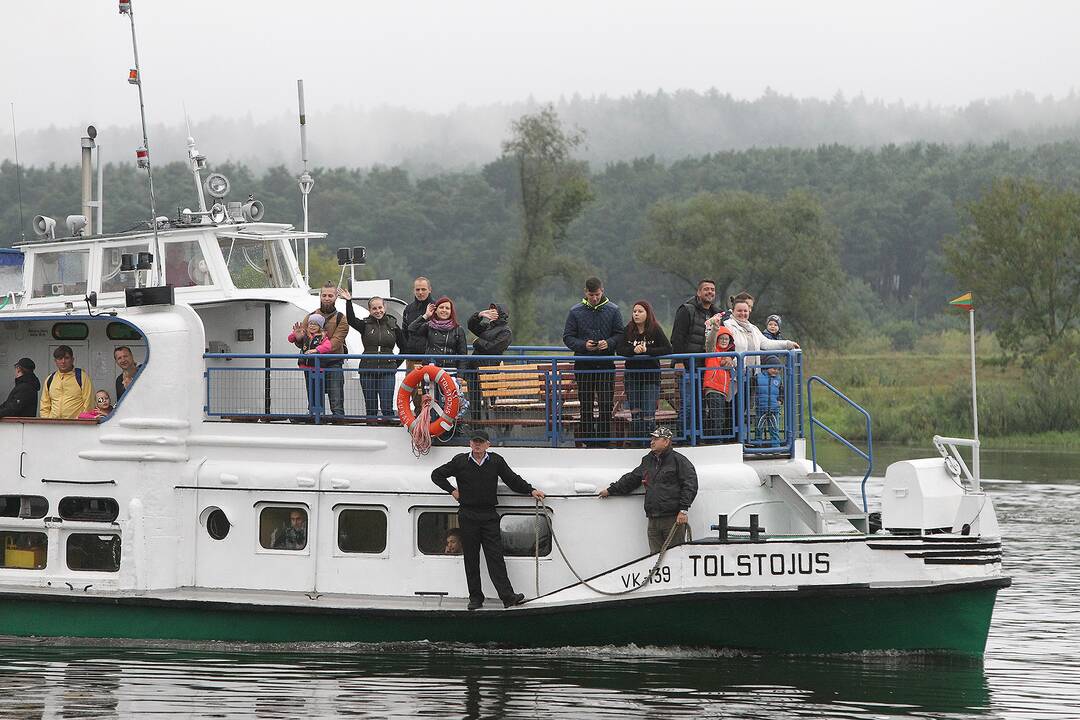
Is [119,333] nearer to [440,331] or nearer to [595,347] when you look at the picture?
[440,331]

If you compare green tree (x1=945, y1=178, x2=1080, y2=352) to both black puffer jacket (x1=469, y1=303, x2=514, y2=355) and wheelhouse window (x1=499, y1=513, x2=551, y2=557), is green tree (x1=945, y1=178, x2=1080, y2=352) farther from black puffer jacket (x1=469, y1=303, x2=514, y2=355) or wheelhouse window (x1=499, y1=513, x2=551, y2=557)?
wheelhouse window (x1=499, y1=513, x2=551, y2=557)

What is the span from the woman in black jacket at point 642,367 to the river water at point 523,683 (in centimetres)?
212

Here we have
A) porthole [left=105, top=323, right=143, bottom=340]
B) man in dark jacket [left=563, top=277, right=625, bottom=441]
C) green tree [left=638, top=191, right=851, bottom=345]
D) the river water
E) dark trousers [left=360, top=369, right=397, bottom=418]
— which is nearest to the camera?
the river water

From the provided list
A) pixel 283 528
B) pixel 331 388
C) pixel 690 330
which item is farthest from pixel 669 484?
pixel 283 528

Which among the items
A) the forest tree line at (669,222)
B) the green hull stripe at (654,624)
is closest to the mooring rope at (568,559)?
the green hull stripe at (654,624)

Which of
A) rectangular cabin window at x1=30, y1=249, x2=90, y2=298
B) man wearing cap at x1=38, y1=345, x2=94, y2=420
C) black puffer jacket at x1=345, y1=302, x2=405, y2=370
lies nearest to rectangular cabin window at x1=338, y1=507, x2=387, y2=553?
black puffer jacket at x1=345, y1=302, x2=405, y2=370

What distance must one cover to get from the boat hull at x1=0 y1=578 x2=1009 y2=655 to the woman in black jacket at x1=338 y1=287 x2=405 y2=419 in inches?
80.7

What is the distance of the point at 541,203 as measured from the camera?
196ft

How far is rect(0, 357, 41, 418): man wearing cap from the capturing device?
14805 mm

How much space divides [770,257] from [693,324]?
4867 centimetres

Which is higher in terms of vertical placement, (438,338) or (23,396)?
(438,338)

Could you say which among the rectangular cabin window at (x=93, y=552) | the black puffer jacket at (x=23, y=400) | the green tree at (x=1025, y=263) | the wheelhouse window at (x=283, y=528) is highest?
the green tree at (x=1025, y=263)

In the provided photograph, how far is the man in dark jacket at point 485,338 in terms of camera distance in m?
14.3

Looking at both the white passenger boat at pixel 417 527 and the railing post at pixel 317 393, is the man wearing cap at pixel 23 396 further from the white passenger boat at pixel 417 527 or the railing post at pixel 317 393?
the railing post at pixel 317 393
